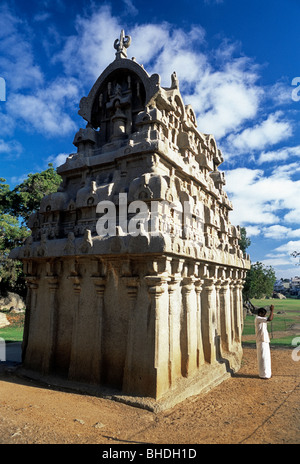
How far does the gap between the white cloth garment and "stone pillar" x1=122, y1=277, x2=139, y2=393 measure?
5.02m

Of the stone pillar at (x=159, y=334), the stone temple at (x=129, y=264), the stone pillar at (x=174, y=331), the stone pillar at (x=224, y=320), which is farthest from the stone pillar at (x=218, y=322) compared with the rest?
the stone pillar at (x=159, y=334)

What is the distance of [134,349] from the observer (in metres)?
6.51

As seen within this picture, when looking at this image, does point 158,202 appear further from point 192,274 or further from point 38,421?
point 38,421

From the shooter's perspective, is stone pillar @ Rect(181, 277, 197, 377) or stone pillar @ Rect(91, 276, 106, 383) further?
stone pillar @ Rect(181, 277, 197, 377)

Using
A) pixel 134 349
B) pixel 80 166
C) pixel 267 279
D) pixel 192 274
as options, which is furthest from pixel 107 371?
pixel 267 279

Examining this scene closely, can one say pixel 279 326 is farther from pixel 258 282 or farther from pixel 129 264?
pixel 129 264

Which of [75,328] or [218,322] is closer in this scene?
[75,328]

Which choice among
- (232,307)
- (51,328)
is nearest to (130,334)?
(51,328)

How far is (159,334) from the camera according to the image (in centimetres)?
632

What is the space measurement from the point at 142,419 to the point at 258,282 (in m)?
32.9

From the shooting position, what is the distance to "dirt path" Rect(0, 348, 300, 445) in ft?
15.4

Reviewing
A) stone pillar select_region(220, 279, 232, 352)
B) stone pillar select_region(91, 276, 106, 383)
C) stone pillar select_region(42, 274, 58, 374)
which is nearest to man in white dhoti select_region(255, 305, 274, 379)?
stone pillar select_region(220, 279, 232, 352)

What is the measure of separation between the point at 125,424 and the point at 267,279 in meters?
35.1

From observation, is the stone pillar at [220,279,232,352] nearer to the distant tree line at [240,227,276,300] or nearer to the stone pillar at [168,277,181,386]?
the stone pillar at [168,277,181,386]
